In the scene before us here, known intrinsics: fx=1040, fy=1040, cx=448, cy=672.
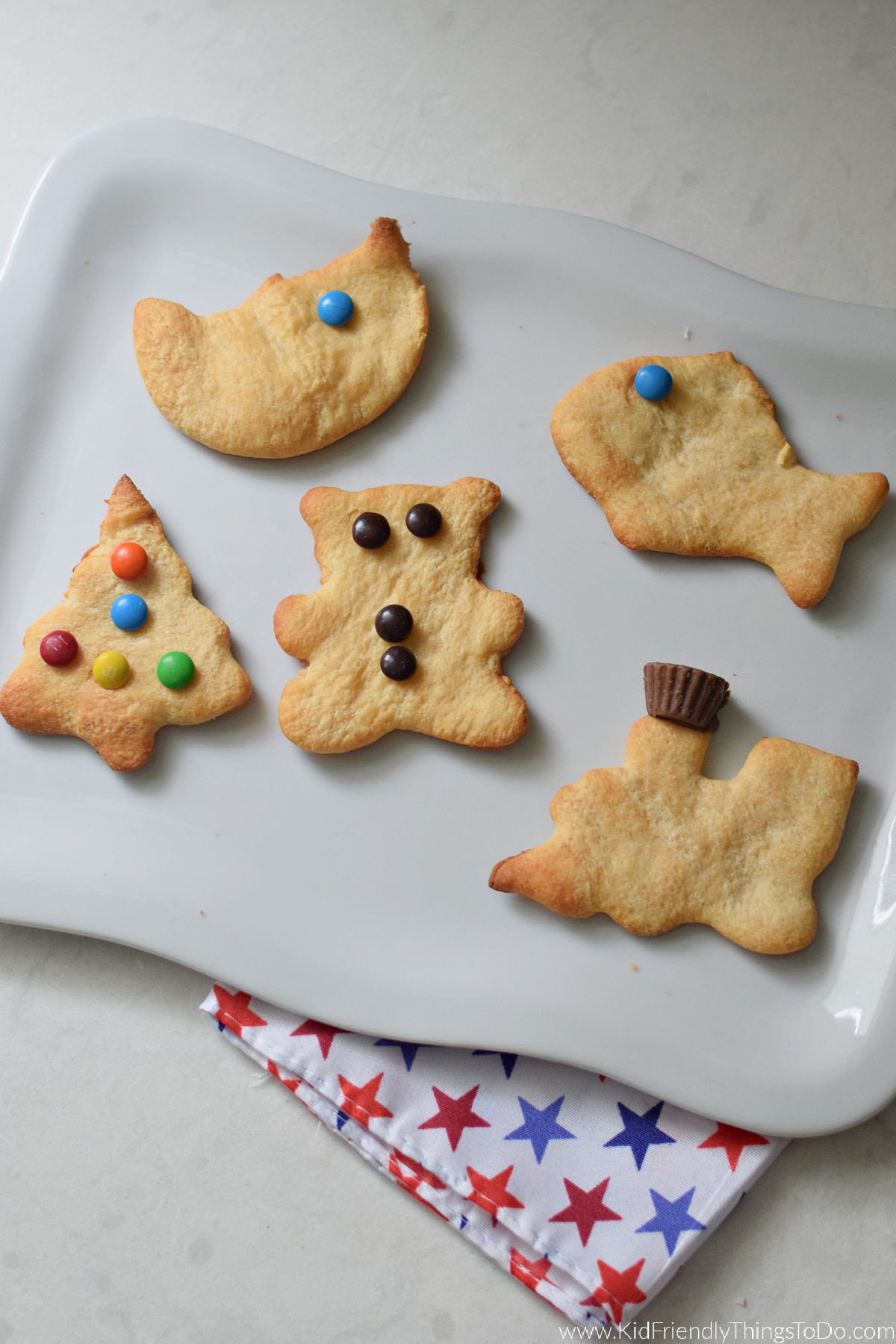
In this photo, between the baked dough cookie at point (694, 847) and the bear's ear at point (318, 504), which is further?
the bear's ear at point (318, 504)

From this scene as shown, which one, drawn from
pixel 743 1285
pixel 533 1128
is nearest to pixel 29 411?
pixel 533 1128

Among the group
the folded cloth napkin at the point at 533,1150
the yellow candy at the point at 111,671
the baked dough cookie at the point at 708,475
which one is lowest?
the folded cloth napkin at the point at 533,1150

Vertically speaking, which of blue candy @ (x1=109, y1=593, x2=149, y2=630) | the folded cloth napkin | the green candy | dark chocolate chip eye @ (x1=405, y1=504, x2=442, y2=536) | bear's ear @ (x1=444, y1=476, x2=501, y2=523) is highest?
bear's ear @ (x1=444, y1=476, x2=501, y2=523)

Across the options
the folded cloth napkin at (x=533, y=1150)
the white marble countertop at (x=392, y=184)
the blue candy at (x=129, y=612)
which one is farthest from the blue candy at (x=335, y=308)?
the folded cloth napkin at (x=533, y=1150)

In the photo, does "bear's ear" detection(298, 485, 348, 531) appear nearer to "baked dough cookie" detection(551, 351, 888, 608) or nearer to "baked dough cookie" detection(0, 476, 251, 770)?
"baked dough cookie" detection(0, 476, 251, 770)

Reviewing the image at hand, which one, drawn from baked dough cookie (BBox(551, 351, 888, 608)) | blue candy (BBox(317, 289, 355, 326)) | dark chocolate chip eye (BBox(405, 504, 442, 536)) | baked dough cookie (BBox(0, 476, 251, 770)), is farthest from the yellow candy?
baked dough cookie (BBox(551, 351, 888, 608))

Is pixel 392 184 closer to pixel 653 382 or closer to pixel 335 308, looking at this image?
pixel 335 308

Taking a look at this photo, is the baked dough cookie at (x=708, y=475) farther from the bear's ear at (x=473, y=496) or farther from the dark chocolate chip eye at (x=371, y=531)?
the dark chocolate chip eye at (x=371, y=531)
